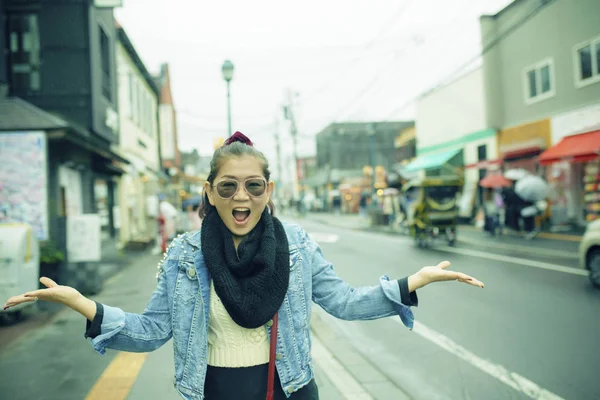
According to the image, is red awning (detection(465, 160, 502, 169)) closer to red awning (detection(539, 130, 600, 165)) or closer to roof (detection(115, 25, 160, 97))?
red awning (detection(539, 130, 600, 165))

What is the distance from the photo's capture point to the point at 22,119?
8.80m

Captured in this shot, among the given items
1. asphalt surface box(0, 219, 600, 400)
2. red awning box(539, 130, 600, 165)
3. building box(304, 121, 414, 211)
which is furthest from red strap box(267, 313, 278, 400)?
building box(304, 121, 414, 211)

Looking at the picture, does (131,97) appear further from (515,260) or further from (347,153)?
(347,153)

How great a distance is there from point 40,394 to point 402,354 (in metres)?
3.43

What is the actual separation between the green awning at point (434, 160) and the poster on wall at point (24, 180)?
63.9ft

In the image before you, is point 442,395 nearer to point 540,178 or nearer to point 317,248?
point 317,248

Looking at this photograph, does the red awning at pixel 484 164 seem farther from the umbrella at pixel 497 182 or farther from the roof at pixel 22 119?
the roof at pixel 22 119

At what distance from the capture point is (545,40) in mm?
9586

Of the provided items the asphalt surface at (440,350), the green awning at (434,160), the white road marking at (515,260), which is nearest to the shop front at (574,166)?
the white road marking at (515,260)

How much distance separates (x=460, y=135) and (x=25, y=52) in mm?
20123

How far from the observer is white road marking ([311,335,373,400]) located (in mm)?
3848

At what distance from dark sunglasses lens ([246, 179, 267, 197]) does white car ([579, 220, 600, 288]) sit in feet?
22.9

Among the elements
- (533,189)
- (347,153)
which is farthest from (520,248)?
(347,153)

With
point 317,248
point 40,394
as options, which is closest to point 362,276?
point 40,394
